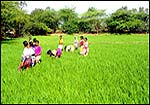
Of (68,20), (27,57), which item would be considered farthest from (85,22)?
(27,57)

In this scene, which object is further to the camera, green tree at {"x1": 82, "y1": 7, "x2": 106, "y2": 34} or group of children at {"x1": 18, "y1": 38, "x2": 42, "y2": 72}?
green tree at {"x1": 82, "y1": 7, "x2": 106, "y2": 34}

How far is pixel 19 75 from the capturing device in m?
7.37

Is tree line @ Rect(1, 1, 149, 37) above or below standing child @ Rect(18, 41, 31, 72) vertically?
above

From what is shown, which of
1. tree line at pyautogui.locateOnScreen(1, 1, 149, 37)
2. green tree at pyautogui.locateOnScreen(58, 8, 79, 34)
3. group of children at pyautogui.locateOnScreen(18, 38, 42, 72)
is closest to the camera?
group of children at pyautogui.locateOnScreen(18, 38, 42, 72)

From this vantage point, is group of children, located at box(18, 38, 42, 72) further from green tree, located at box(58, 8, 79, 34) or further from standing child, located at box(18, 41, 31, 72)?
green tree, located at box(58, 8, 79, 34)

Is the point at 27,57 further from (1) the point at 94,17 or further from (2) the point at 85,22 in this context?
(1) the point at 94,17

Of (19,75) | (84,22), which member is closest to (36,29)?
(84,22)

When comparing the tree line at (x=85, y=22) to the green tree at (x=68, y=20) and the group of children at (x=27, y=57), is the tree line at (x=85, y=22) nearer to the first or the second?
the green tree at (x=68, y=20)

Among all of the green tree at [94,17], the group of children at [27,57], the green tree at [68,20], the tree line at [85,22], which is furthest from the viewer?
the green tree at [94,17]

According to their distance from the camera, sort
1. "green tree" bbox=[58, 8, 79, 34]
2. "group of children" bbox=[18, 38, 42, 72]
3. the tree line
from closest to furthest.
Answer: "group of children" bbox=[18, 38, 42, 72] < the tree line < "green tree" bbox=[58, 8, 79, 34]

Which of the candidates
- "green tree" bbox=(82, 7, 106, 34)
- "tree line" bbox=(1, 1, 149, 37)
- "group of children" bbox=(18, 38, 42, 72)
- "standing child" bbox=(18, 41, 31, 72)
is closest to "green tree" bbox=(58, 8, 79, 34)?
"tree line" bbox=(1, 1, 149, 37)

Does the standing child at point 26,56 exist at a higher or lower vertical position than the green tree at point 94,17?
lower

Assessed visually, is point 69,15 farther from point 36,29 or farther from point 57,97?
point 57,97

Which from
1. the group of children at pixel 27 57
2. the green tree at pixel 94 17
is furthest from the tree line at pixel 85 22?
the group of children at pixel 27 57
